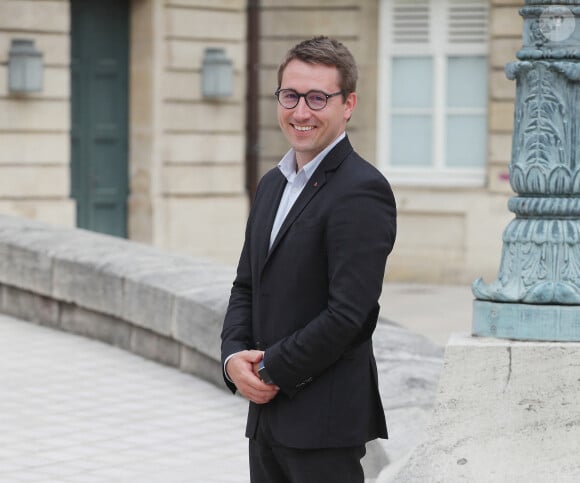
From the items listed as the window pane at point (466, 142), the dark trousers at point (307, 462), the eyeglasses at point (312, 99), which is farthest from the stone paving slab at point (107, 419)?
the window pane at point (466, 142)

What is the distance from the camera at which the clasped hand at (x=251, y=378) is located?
386 cm

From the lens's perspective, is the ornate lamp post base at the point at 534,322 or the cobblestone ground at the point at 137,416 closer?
the ornate lamp post base at the point at 534,322

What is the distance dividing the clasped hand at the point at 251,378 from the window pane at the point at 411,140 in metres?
13.2

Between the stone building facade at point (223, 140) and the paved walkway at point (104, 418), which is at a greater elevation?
the stone building facade at point (223, 140)

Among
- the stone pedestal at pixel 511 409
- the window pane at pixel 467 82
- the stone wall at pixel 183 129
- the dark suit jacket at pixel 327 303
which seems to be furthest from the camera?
the window pane at pixel 467 82

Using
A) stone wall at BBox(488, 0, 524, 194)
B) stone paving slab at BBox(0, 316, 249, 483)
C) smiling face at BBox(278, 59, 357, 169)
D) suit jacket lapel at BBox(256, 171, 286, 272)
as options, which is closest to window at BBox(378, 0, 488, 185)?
stone wall at BBox(488, 0, 524, 194)

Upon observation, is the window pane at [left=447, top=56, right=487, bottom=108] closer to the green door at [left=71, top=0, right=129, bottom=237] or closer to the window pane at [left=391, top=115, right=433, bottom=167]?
the window pane at [left=391, top=115, right=433, bottom=167]

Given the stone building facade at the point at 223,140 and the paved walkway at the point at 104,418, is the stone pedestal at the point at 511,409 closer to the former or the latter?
the paved walkway at the point at 104,418

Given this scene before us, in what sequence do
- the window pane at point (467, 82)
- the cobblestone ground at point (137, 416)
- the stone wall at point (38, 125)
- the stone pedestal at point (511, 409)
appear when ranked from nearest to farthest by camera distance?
the stone pedestal at point (511, 409) < the cobblestone ground at point (137, 416) < the stone wall at point (38, 125) < the window pane at point (467, 82)

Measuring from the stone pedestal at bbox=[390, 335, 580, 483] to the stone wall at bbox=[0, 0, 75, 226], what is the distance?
1067 cm

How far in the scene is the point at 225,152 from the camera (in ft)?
55.6

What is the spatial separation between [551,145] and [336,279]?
5.00 ft

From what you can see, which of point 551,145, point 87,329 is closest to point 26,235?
point 87,329

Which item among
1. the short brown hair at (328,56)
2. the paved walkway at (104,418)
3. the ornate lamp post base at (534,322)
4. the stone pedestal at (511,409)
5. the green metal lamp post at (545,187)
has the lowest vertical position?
the paved walkway at (104,418)
